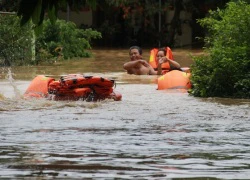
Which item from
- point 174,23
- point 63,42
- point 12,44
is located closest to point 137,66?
point 12,44

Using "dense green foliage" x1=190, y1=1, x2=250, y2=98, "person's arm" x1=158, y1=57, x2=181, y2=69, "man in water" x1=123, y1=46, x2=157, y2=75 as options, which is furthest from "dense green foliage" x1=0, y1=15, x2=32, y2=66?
"dense green foliage" x1=190, y1=1, x2=250, y2=98

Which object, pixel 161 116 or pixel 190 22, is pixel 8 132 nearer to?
pixel 161 116

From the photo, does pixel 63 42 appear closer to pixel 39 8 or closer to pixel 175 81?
pixel 175 81

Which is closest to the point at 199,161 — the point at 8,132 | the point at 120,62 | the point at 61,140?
the point at 61,140

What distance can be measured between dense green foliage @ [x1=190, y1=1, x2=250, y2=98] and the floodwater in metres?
0.48

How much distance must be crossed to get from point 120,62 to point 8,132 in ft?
61.7

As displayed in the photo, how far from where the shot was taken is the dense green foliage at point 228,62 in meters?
17.9

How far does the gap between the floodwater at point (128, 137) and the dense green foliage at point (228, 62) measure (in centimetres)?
48

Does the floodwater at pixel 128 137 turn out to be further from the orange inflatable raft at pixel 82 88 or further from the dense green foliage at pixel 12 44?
the dense green foliage at pixel 12 44

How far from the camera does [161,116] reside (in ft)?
48.1

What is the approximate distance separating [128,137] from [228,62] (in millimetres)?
6554

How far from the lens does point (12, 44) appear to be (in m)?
27.4

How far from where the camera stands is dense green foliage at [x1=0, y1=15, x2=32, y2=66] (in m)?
26.9

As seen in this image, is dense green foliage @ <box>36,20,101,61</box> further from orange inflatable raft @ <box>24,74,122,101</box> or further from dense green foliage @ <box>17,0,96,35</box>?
dense green foliage @ <box>17,0,96,35</box>
